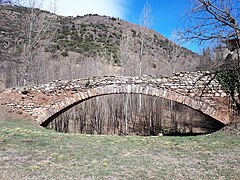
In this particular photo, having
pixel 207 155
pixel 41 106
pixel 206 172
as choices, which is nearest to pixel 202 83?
pixel 207 155

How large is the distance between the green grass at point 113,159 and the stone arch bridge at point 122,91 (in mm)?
2402

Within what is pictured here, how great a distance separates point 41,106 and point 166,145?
18.2ft

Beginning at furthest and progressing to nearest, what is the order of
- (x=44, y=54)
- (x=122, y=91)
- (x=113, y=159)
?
(x=44, y=54) < (x=122, y=91) < (x=113, y=159)

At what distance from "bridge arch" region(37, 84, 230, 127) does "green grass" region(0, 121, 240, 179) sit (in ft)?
7.29

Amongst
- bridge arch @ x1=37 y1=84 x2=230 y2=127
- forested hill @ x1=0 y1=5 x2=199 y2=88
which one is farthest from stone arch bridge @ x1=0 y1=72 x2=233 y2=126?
forested hill @ x1=0 y1=5 x2=199 y2=88

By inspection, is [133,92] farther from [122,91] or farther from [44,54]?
[44,54]

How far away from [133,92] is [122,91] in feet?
1.43

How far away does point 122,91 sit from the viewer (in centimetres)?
943

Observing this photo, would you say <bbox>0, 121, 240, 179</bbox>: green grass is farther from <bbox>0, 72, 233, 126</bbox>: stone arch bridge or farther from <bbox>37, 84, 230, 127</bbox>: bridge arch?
<bbox>0, 72, 233, 126</bbox>: stone arch bridge

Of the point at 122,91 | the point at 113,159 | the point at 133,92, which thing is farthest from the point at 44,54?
the point at 113,159

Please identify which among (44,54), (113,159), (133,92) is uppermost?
(44,54)

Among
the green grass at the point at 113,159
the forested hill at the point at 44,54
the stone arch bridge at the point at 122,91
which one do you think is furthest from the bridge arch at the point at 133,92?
the forested hill at the point at 44,54

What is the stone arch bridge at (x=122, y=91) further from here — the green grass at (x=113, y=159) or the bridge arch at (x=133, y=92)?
the green grass at (x=113, y=159)

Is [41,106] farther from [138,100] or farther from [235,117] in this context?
[235,117]
